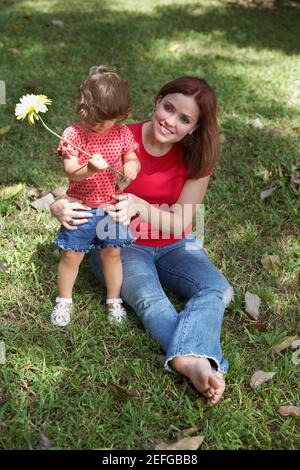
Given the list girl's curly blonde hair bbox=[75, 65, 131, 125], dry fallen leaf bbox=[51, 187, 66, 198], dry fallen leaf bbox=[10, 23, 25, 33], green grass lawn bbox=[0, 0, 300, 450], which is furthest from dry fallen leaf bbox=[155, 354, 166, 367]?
dry fallen leaf bbox=[10, 23, 25, 33]

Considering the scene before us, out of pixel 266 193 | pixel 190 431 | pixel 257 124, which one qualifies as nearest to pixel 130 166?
pixel 190 431

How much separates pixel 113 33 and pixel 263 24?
171 centimetres

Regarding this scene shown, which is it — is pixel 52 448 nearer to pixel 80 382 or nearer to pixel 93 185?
pixel 80 382

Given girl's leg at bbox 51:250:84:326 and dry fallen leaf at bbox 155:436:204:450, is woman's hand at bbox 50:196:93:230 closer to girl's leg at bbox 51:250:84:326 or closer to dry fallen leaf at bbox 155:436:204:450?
girl's leg at bbox 51:250:84:326

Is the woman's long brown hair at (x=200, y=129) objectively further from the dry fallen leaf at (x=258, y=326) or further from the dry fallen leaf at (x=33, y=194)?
the dry fallen leaf at (x=33, y=194)

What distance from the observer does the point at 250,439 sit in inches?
76.0

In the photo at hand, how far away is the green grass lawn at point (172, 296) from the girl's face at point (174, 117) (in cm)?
75

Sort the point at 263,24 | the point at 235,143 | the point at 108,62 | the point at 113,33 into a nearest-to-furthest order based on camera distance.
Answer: the point at 235,143 < the point at 108,62 < the point at 113,33 < the point at 263,24

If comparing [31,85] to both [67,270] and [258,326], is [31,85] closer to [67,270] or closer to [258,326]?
[67,270]

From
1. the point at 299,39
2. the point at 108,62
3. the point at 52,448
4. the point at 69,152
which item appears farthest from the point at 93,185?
the point at 299,39

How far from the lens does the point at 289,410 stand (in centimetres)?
202

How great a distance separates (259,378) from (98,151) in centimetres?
104

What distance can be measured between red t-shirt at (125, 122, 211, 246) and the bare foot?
2.17ft

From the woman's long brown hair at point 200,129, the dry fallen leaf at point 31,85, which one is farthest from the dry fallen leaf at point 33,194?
the dry fallen leaf at point 31,85
